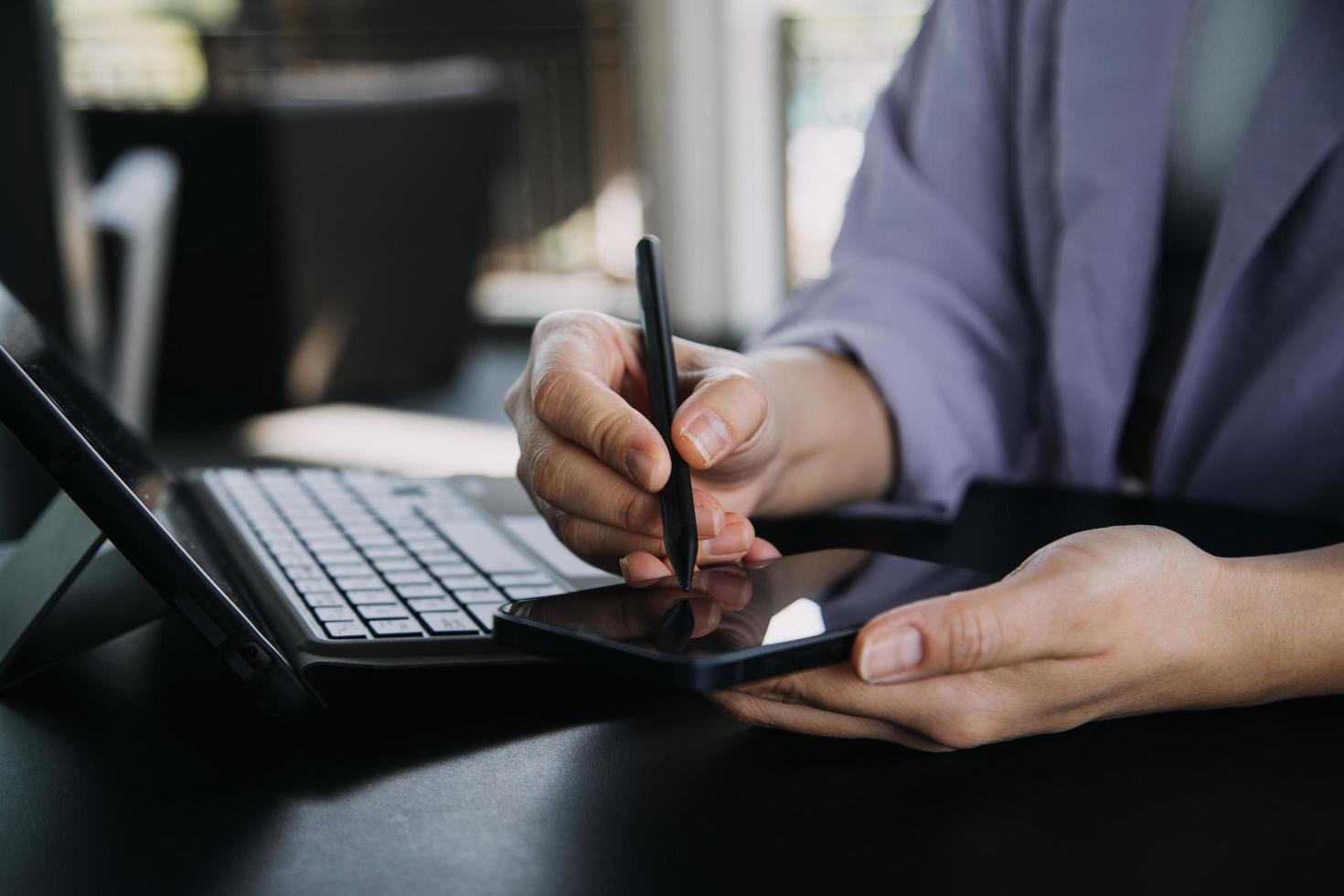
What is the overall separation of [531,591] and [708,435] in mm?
99

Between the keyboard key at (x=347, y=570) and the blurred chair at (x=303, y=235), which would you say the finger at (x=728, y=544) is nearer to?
the keyboard key at (x=347, y=570)

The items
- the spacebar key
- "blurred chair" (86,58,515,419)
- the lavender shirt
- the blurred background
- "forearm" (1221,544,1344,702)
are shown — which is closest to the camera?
"forearm" (1221,544,1344,702)

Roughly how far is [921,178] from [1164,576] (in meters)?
0.43

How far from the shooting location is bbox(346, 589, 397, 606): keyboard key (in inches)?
18.1

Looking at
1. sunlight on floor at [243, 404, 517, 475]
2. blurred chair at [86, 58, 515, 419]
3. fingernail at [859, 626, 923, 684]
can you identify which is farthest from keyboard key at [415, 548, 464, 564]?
blurred chair at [86, 58, 515, 419]

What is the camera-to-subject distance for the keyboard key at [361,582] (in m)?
0.48

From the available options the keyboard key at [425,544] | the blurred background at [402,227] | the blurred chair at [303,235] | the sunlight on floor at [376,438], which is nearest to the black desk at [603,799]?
the keyboard key at [425,544]

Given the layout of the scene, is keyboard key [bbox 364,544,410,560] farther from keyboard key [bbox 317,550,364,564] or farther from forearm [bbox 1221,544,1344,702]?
forearm [bbox 1221,544,1344,702]

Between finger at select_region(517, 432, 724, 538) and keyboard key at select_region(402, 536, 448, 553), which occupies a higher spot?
finger at select_region(517, 432, 724, 538)

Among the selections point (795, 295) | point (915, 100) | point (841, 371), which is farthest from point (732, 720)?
point (915, 100)

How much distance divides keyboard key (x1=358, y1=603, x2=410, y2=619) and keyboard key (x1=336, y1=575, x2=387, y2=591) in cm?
2

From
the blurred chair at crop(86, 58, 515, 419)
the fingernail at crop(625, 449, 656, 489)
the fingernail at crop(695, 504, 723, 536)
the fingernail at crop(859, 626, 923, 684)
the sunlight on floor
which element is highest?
the fingernail at crop(625, 449, 656, 489)

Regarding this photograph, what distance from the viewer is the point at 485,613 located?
1.50 feet

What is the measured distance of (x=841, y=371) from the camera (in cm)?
67
